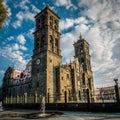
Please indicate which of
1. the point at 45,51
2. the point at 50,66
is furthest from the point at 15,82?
the point at 45,51

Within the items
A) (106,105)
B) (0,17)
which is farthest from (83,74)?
(0,17)

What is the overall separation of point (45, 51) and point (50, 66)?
3.89 m

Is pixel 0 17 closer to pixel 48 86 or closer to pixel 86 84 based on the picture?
pixel 48 86

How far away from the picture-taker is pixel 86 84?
50.2 m

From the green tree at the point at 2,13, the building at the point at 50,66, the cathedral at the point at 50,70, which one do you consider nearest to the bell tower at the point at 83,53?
the cathedral at the point at 50,70

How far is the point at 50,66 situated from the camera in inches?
1410

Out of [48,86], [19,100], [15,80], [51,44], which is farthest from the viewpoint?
[15,80]

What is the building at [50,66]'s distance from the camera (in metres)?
34.3

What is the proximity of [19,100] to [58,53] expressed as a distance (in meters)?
17.3

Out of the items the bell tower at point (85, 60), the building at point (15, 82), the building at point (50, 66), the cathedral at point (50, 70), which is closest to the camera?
the cathedral at point (50, 70)

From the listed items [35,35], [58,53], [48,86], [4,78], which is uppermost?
[35,35]

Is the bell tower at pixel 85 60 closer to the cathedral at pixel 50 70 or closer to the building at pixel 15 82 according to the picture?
the cathedral at pixel 50 70

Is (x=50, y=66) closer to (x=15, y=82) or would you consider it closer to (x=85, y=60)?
(x=85, y=60)

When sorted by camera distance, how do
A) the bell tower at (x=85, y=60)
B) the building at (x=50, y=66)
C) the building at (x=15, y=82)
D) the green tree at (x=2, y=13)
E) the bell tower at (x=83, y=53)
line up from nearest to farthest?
the green tree at (x=2, y=13) → the building at (x=50, y=66) → the building at (x=15, y=82) → the bell tower at (x=85, y=60) → the bell tower at (x=83, y=53)
